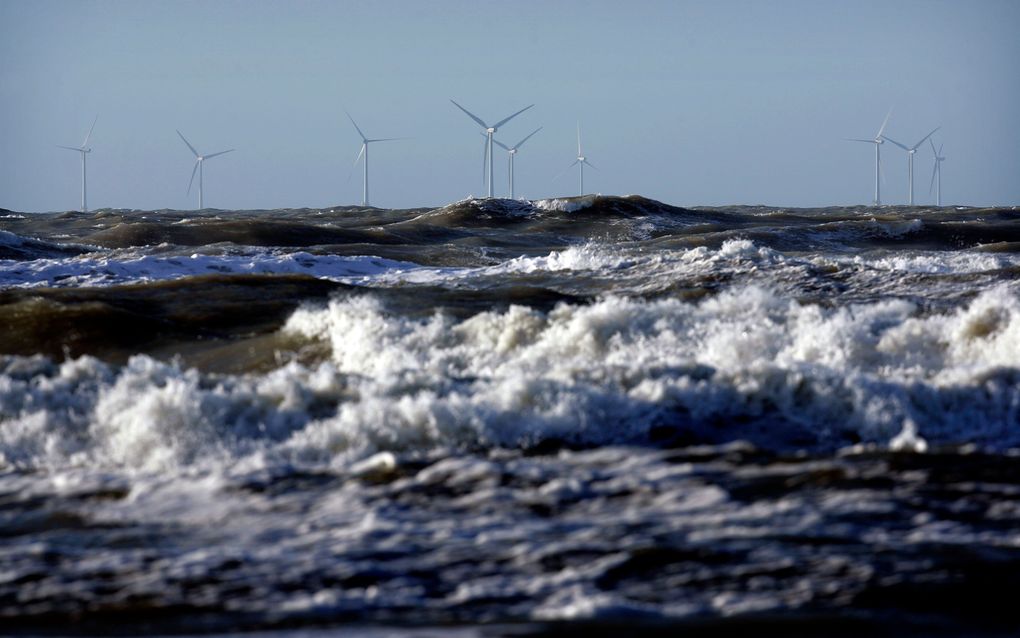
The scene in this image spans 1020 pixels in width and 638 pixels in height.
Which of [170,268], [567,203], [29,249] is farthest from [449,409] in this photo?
[567,203]

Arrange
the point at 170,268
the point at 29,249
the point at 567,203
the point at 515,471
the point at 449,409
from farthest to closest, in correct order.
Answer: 1. the point at 567,203
2. the point at 29,249
3. the point at 170,268
4. the point at 449,409
5. the point at 515,471

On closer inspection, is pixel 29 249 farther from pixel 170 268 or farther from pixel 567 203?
pixel 567 203

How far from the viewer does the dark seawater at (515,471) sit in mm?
6105

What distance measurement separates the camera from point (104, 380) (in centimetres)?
1120

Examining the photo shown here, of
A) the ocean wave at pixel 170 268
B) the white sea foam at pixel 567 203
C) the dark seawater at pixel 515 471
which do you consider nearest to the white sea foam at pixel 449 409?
the dark seawater at pixel 515 471

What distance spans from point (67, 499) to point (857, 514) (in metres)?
4.80

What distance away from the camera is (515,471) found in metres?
8.45

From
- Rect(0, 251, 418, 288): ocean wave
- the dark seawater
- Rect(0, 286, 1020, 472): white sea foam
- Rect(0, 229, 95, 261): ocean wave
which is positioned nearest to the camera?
the dark seawater

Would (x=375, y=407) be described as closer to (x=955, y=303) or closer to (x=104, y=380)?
(x=104, y=380)

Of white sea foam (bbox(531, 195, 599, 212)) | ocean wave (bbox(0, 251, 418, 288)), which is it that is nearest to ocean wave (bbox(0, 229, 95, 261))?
ocean wave (bbox(0, 251, 418, 288))

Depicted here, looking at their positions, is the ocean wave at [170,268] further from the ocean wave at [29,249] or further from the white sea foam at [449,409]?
the white sea foam at [449,409]

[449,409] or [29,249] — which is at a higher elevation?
[29,249]

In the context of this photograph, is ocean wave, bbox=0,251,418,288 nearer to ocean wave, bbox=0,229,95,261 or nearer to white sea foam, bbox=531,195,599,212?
ocean wave, bbox=0,229,95,261

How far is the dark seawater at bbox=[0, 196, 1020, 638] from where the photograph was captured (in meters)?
6.11
